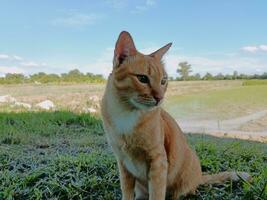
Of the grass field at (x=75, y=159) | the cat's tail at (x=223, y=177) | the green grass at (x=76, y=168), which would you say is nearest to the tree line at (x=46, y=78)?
the grass field at (x=75, y=159)

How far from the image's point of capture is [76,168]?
2084mm

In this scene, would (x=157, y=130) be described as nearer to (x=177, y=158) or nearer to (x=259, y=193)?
(x=177, y=158)

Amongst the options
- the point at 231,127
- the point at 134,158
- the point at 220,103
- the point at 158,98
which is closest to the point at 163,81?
the point at 158,98

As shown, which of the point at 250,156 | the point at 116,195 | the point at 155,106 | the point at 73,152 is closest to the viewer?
the point at 155,106

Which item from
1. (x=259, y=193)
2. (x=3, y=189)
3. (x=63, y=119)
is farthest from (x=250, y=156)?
(x=63, y=119)

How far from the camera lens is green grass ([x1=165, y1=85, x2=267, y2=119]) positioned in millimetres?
5852

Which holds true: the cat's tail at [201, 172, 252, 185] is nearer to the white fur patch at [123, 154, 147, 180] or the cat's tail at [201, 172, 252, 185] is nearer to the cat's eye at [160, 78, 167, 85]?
the white fur patch at [123, 154, 147, 180]

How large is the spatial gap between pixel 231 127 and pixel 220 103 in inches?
58.7

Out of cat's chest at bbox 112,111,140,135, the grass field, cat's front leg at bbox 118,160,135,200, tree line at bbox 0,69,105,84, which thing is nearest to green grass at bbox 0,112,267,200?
the grass field

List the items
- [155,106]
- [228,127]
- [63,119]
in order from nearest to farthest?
[155,106] → [63,119] → [228,127]

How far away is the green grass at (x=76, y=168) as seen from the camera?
1801mm

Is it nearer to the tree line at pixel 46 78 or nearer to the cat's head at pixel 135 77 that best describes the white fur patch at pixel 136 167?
the cat's head at pixel 135 77

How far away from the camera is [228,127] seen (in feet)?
17.1

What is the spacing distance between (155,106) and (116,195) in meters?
0.62
